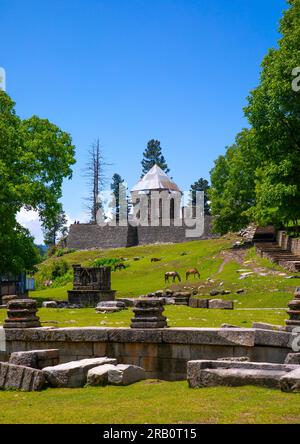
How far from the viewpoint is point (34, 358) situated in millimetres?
13273

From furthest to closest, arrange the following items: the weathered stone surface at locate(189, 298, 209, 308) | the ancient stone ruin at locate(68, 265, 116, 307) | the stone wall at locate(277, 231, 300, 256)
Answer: the stone wall at locate(277, 231, 300, 256)
the ancient stone ruin at locate(68, 265, 116, 307)
the weathered stone surface at locate(189, 298, 209, 308)

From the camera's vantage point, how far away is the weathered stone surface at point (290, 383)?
9.91m

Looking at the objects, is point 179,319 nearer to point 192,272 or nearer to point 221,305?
point 221,305

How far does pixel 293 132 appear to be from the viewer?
31672mm

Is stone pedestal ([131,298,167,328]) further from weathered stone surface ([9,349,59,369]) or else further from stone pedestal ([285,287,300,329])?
stone pedestal ([285,287,300,329])

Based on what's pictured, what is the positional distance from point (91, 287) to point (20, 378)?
58.9 feet

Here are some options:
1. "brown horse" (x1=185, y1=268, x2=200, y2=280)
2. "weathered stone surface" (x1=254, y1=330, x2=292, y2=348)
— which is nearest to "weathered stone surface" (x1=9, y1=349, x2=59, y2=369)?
"weathered stone surface" (x1=254, y1=330, x2=292, y2=348)

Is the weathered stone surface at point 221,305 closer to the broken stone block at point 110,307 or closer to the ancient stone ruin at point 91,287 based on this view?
the broken stone block at point 110,307

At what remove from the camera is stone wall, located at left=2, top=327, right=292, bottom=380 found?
14.1 m

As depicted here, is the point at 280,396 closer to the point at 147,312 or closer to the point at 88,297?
the point at 147,312

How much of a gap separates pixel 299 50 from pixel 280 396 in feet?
79.4

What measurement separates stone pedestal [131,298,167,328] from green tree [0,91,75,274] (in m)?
18.6

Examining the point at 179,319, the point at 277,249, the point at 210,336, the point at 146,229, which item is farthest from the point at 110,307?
the point at 146,229
